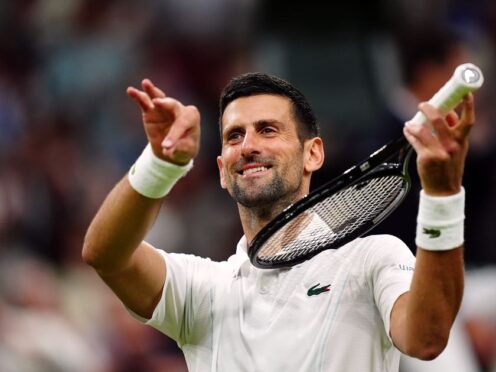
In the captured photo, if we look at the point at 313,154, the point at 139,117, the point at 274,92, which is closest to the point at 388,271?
the point at 313,154

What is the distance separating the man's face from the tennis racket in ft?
0.81

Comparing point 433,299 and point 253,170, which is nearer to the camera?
point 433,299

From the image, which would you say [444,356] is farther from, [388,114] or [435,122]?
[435,122]

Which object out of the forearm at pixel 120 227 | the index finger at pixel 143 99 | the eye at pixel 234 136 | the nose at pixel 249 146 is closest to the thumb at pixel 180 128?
the index finger at pixel 143 99

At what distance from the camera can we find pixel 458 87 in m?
3.18

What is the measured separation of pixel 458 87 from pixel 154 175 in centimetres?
108

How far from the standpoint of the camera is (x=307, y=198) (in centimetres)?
381

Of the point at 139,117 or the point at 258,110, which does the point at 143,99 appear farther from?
the point at 139,117

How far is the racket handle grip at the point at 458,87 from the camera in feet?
10.4

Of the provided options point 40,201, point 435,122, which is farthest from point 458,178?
point 40,201

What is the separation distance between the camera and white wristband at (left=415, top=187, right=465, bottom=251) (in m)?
3.35

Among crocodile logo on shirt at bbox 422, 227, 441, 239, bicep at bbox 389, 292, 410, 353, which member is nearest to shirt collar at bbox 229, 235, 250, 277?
bicep at bbox 389, 292, 410, 353

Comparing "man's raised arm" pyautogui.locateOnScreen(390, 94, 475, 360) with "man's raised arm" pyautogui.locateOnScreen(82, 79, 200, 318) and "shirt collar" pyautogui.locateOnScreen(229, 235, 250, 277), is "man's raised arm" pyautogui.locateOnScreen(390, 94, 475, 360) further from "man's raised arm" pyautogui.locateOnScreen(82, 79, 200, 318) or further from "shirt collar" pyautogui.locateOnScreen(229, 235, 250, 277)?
"shirt collar" pyautogui.locateOnScreen(229, 235, 250, 277)

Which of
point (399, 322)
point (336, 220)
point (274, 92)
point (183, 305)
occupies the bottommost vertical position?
point (399, 322)
